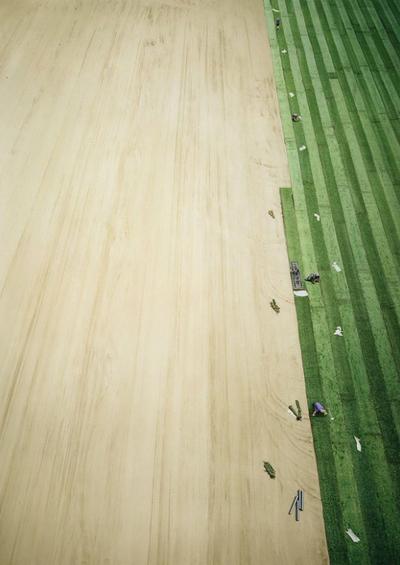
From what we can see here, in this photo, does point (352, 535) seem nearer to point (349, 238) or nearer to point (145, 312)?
point (145, 312)

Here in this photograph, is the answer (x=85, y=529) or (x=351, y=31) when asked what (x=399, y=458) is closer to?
(x=85, y=529)

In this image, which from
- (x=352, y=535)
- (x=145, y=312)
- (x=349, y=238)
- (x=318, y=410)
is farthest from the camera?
(x=349, y=238)

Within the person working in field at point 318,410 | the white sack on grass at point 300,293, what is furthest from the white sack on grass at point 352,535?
the white sack on grass at point 300,293

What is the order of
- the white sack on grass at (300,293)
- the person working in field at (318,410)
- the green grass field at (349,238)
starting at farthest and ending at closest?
the white sack on grass at (300,293) < the person working in field at (318,410) < the green grass field at (349,238)

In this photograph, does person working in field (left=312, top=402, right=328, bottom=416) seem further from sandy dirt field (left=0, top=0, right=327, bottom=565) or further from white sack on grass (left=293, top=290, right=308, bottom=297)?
white sack on grass (left=293, top=290, right=308, bottom=297)

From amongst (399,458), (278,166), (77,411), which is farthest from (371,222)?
(77,411)

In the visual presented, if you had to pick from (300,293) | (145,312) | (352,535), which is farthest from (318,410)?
(145,312)

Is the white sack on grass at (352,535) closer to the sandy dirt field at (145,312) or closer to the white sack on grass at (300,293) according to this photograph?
the sandy dirt field at (145,312)
